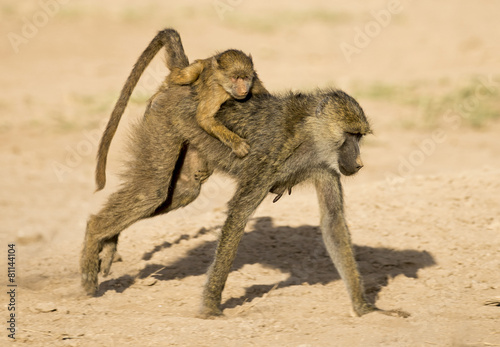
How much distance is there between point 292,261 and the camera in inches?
229

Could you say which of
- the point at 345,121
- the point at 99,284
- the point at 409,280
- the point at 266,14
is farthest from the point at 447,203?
the point at 266,14

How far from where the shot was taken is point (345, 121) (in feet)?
15.0

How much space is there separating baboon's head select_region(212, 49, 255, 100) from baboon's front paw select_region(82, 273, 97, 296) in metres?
1.66

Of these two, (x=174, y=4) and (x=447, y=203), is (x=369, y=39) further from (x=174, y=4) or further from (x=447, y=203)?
(x=447, y=203)

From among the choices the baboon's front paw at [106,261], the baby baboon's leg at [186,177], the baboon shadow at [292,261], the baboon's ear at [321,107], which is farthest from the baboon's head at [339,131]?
the baboon's front paw at [106,261]

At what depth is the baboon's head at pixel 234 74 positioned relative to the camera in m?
4.59

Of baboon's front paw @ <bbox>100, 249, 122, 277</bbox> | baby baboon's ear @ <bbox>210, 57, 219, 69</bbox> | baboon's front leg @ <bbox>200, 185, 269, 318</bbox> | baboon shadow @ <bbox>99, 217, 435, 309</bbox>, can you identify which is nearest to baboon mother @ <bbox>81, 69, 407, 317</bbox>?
baboon's front leg @ <bbox>200, 185, 269, 318</bbox>

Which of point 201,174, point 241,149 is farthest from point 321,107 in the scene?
point 201,174

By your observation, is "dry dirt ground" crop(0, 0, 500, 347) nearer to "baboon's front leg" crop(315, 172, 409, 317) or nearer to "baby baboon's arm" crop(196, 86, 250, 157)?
"baboon's front leg" crop(315, 172, 409, 317)

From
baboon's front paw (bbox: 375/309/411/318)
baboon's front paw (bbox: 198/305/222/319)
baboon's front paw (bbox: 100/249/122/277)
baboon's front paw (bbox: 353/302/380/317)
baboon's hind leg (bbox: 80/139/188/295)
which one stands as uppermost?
baboon's hind leg (bbox: 80/139/188/295)

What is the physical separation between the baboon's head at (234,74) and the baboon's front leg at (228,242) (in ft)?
2.19

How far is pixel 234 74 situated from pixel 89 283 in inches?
71.9

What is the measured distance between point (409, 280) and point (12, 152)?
20.3ft

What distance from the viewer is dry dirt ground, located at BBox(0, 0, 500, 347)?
4.35 metres
